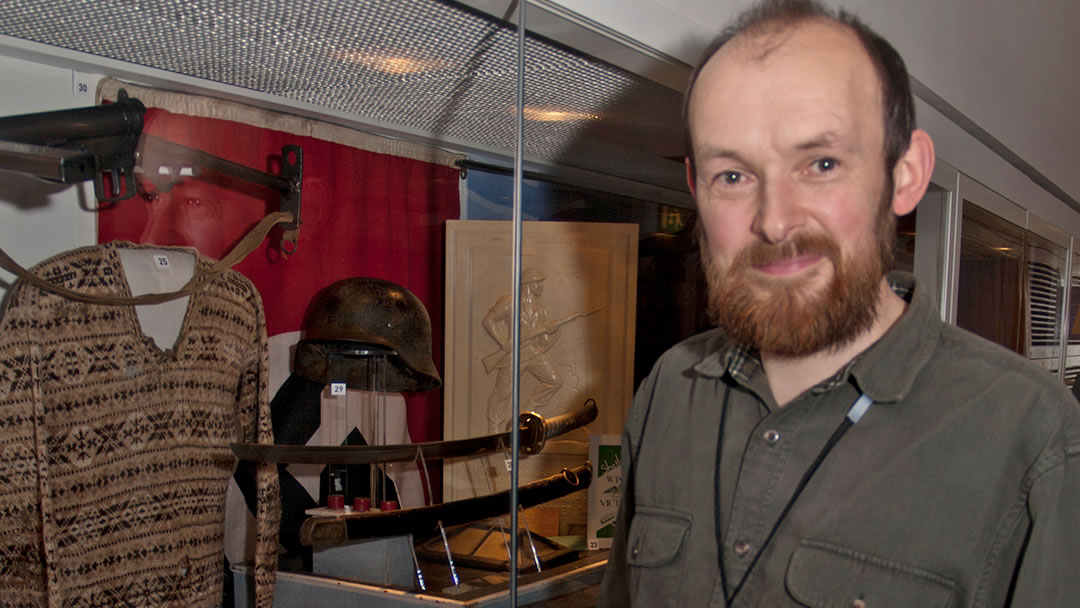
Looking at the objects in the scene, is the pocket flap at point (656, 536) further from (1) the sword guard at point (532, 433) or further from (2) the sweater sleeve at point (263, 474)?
(2) the sweater sleeve at point (263, 474)

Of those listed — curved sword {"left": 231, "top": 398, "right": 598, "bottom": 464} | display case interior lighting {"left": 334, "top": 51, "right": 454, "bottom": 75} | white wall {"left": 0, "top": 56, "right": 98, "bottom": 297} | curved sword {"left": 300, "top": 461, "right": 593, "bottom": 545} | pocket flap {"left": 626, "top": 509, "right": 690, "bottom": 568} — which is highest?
display case interior lighting {"left": 334, "top": 51, "right": 454, "bottom": 75}

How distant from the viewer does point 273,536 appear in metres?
1.34

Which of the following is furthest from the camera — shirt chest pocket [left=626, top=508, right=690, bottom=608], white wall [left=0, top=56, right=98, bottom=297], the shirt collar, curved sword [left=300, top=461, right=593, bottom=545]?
curved sword [left=300, top=461, right=593, bottom=545]

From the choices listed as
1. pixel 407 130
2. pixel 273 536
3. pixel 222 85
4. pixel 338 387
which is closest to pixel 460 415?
pixel 338 387

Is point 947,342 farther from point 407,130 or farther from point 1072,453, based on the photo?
point 407,130

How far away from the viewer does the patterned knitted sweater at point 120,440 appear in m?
1.06

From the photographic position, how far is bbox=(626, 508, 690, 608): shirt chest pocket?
46.8 inches

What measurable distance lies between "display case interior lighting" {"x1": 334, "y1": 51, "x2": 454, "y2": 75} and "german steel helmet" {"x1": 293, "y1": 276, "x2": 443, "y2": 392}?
1.11 feet

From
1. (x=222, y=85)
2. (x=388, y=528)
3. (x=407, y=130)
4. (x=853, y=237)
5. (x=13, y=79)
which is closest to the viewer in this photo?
(x=13, y=79)

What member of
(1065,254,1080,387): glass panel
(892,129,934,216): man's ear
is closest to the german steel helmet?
(892,129,934,216): man's ear

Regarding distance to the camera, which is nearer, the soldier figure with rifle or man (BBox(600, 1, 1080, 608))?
man (BBox(600, 1, 1080, 608))

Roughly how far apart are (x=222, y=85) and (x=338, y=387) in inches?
18.9

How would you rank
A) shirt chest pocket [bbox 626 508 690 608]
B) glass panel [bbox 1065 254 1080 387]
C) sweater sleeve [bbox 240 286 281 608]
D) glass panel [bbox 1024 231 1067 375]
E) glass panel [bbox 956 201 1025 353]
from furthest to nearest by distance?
glass panel [bbox 1065 254 1080 387] → glass panel [bbox 1024 231 1067 375] → glass panel [bbox 956 201 1025 353] → sweater sleeve [bbox 240 286 281 608] → shirt chest pocket [bbox 626 508 690 608]

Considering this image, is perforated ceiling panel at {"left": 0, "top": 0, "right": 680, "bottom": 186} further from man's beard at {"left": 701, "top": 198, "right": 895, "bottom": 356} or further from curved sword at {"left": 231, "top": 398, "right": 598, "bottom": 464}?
man's beard at {"left": 701, "top": 198, "right": 895, "bottom": 356}
